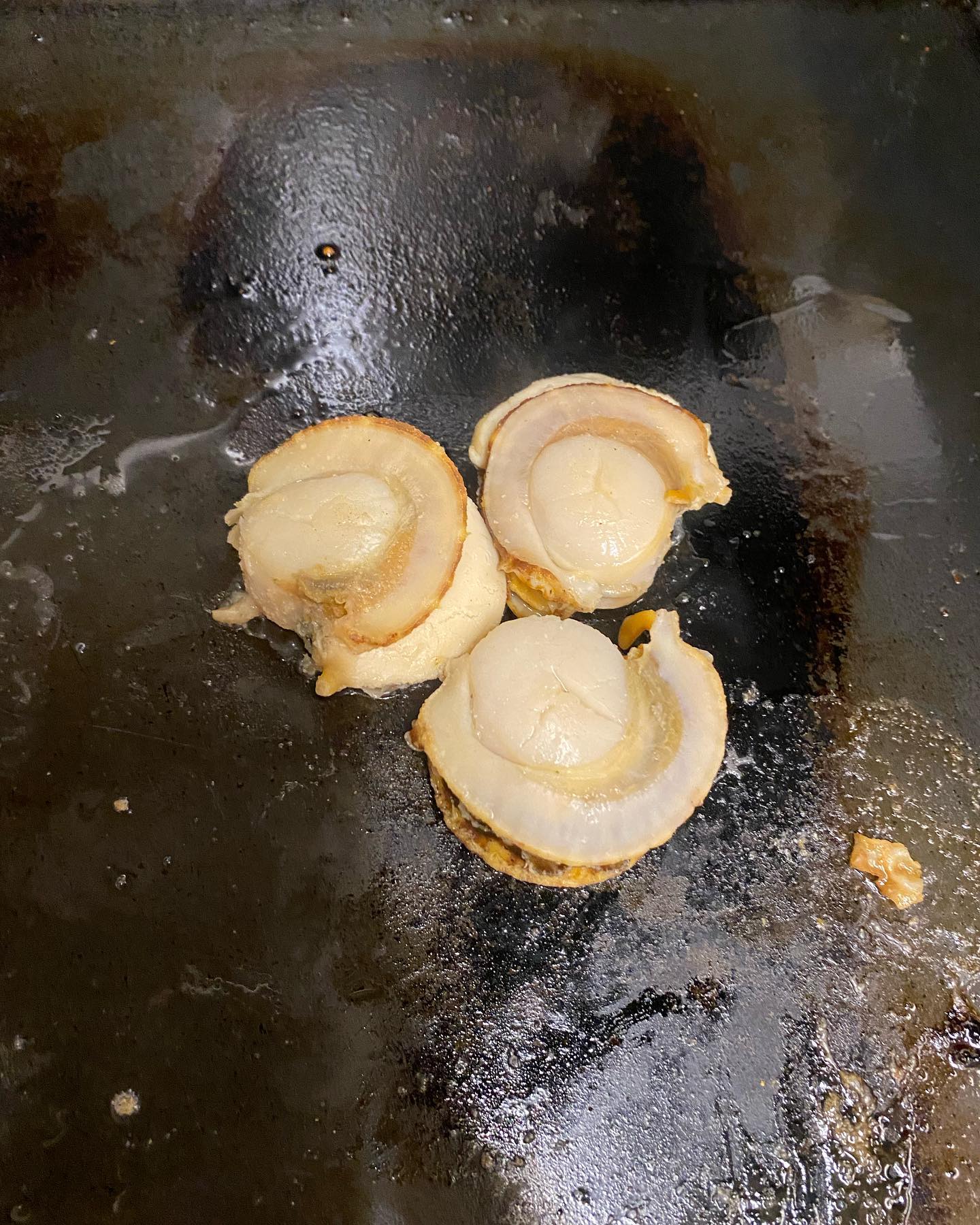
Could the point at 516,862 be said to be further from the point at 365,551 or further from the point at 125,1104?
the point at 125,1104

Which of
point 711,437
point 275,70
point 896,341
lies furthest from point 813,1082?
point 275,70

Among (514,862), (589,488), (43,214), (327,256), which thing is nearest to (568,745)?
(514,862)

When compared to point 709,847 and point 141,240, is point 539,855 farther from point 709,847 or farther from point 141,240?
point 141,240

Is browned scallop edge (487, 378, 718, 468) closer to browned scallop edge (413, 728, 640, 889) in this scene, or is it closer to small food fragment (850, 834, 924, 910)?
browned scallop edge (413, 728, 640, 889)

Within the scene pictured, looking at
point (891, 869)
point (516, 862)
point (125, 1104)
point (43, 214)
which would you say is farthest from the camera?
point (43, 214)

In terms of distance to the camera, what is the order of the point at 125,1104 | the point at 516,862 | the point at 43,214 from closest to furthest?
the point at 125,1104
the point at 516,862
the point at 43,214

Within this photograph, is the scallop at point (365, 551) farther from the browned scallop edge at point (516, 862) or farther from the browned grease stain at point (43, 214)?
the browned grease stain at point (43, 214)

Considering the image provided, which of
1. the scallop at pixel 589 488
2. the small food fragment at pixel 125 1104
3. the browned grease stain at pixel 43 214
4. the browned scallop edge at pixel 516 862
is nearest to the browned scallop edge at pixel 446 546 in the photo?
the scallop at pixel 589 488

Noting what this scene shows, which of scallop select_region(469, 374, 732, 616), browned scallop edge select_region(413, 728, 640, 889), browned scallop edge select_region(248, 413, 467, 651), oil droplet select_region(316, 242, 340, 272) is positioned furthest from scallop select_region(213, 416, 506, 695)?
oil droplet select_region(316, 242, 340, 272)
